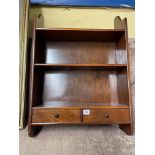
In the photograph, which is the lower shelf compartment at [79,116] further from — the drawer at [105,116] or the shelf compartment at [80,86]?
the shelf compartment at [80,86]

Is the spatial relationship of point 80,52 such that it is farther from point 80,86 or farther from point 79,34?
point 80,86

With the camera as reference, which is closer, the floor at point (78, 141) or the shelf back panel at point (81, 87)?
the floor at point (78, 141)

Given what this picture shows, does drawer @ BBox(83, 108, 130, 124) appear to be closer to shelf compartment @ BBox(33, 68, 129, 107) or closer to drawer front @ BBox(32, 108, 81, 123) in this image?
drawer front @ BBox(32, 108, 81, 123)

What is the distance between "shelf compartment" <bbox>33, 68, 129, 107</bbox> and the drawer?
28cm

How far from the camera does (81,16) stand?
1671 millimetres

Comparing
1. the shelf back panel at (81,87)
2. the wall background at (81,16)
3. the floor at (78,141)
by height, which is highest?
the wall background at (81,16)

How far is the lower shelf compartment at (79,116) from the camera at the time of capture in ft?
4.08

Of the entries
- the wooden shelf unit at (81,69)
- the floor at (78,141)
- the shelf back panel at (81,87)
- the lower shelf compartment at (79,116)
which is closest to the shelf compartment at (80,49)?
the wooden shelf unit at (81,69)

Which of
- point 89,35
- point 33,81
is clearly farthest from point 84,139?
point 89,35

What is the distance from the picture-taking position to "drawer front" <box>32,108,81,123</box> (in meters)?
1.24
